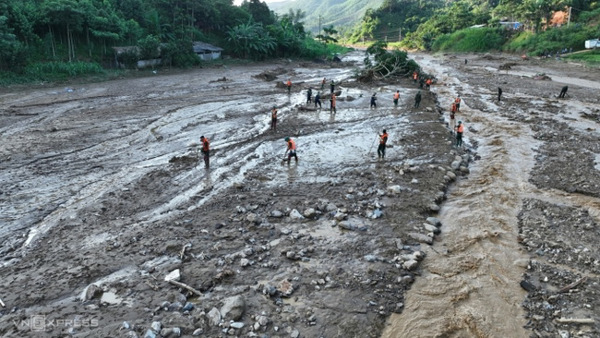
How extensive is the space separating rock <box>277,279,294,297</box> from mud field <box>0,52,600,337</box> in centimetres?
3

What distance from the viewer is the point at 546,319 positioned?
253 inches

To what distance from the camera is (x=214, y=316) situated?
244 inches

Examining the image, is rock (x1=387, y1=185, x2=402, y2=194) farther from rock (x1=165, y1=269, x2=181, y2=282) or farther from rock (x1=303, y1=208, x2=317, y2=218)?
rock (x1=165, y1=269, x2=181, y2=282)

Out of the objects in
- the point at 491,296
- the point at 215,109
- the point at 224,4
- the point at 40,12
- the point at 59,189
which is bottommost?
the point at 491,296

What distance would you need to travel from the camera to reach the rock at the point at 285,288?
22.7ft

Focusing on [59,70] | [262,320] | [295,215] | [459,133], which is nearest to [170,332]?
[262,320]

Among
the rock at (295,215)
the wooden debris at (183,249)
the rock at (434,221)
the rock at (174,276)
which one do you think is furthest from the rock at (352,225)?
the rock at (174,276)

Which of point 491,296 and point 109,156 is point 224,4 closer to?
point 109,156

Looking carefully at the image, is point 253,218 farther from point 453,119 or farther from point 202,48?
point 202,48

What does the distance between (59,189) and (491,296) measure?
1258 centimetres

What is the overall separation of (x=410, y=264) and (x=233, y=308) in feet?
12.6

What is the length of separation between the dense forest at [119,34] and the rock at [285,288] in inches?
1298

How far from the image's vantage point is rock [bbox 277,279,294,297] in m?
6.91

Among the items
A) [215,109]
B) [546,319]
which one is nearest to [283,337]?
[546,319]
